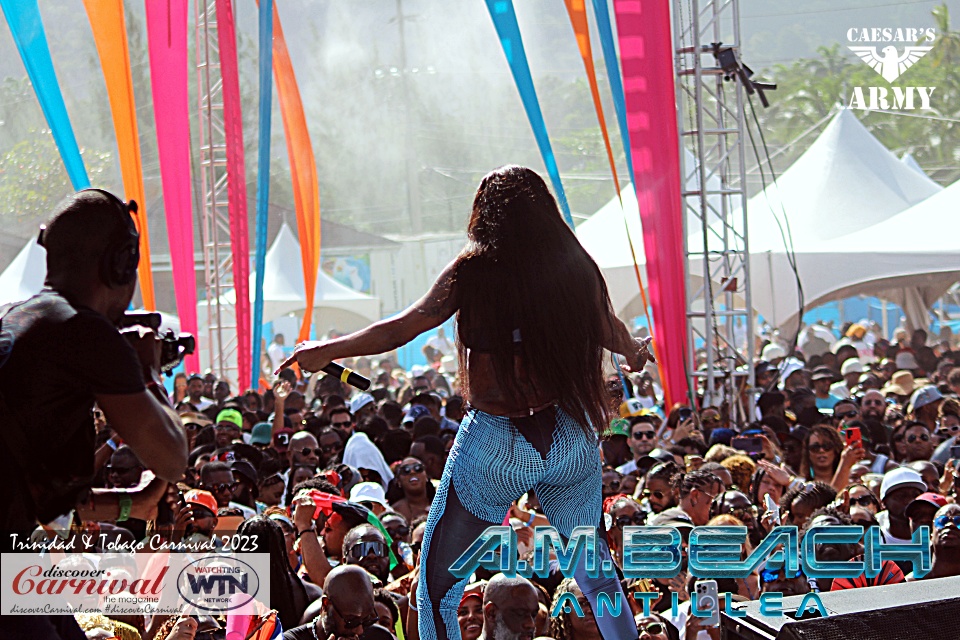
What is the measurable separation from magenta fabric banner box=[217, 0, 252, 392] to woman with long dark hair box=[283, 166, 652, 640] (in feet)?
29.0

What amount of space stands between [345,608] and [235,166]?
8437mm

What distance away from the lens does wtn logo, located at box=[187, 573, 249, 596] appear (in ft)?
11.6

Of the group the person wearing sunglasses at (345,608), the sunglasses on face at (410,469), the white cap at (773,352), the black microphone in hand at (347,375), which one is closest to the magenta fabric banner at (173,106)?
the sunglasses on face at (410,469)

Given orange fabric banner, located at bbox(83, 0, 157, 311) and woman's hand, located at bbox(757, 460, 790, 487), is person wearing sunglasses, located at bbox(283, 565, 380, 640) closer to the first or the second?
woman's hand, located at bbox(757, 460, 790, 487)

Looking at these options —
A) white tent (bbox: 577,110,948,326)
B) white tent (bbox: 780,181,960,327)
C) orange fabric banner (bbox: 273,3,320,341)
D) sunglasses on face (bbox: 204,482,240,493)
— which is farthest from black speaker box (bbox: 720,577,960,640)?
white tent (bbox: 780,181,960,327)

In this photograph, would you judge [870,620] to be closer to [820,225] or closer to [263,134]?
[263,134]

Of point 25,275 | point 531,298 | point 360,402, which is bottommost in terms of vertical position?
point 360,402

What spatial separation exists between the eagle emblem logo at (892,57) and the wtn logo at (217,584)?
76.8ft

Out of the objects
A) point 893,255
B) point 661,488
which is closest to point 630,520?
point 661,488

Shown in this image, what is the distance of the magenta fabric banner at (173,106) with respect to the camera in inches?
367

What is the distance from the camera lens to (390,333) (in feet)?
7.79

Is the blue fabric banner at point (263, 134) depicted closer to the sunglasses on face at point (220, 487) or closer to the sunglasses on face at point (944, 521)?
the sunglasses on face at point (220, 487)

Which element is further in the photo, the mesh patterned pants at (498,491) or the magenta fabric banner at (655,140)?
the magenta fabric banner at (655,140)

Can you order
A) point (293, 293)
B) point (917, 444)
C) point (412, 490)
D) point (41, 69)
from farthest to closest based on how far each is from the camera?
point (293, 293) < point (41, 69) < point (917, 444) < point (412, 490)
